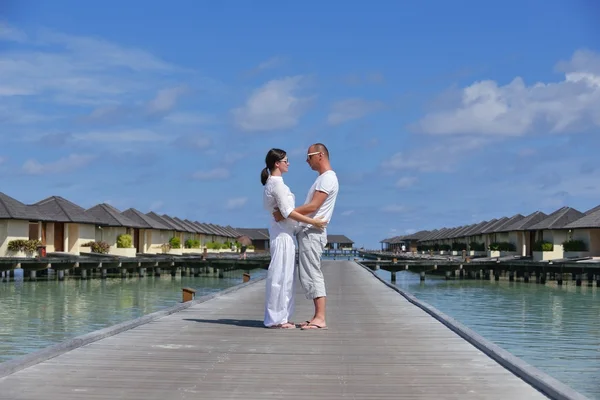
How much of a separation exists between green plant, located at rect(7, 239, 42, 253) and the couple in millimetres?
30190

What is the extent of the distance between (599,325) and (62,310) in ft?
44.8

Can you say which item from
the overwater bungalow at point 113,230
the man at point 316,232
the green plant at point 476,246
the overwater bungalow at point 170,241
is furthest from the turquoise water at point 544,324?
the green plant at point 476,246

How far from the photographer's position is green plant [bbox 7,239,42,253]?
115 feet

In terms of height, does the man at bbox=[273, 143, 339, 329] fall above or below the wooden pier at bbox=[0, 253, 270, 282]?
above

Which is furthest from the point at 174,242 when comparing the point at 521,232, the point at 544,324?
the point at 544,324

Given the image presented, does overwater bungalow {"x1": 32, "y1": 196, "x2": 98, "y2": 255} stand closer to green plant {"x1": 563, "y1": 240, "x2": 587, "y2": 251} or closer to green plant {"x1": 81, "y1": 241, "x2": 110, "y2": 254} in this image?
green plant {"x1": 81, "y1": 241, "x2": 110, "y2": 254}

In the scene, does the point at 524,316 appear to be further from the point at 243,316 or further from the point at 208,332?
the point at 208,332

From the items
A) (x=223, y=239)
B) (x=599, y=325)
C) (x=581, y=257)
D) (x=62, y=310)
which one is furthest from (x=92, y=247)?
(x=223, y=239)

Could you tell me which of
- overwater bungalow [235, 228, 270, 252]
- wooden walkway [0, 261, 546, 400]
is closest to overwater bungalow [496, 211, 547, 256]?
wooden walkway [0, 261, 546, 400]

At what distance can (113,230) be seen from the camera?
48.3 metres

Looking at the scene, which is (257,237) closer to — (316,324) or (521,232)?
(521,232)

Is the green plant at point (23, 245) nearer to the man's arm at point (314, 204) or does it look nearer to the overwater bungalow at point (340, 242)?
the man's arm at point (314, 204)

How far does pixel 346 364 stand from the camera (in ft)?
18.4

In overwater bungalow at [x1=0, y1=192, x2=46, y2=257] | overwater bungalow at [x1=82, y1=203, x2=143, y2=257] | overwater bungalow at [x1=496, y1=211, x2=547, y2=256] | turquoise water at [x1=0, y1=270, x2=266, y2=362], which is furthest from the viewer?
overwater bungalow at [x1=496, y1=211, x2=547, y2=256]
